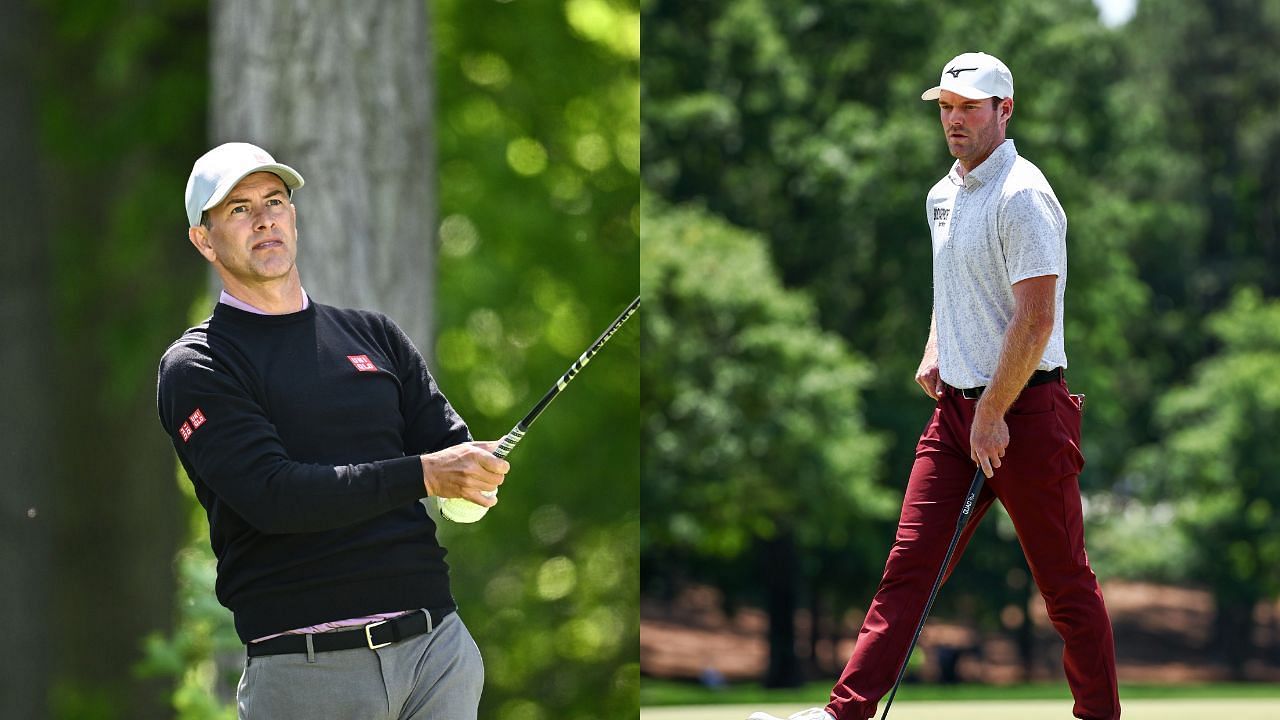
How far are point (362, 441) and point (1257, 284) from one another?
2884 centimetres

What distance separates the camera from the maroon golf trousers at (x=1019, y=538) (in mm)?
3566

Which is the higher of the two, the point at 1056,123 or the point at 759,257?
the point at 1056,123

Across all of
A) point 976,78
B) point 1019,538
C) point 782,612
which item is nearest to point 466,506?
point 1019,538

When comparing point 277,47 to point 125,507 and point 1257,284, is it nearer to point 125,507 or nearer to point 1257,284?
point 125,507

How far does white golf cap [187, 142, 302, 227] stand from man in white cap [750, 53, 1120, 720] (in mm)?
1321

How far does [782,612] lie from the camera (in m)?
23.2

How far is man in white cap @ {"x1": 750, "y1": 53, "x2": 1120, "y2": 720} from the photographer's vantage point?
3.38 m

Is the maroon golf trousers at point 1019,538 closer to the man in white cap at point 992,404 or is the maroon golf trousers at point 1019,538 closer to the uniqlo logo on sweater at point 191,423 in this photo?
the man in white cap at point 992,404

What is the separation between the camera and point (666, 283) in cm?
1841

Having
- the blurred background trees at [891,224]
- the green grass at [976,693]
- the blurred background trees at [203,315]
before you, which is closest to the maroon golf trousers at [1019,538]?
the green grass at [976,693]

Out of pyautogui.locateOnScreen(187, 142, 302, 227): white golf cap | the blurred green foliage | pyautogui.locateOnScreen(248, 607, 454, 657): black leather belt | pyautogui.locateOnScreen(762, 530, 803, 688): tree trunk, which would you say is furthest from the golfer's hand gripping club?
pyautogui.locateOnScreen(762, 530, 803, 688): tree trunk

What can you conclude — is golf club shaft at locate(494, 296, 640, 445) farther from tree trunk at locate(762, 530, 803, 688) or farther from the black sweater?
tree trunk at locate(762, 530, 803, 688)

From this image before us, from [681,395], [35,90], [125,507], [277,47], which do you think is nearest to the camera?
[277,47]

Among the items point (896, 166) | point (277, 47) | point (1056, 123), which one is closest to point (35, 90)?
point (277, 47)
